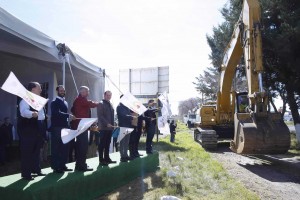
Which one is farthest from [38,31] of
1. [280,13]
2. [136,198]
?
[280,13]

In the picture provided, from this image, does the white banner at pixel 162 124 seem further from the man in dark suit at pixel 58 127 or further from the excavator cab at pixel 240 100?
the man in dark suit at pixel 58 127

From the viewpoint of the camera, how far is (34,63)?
11266mm

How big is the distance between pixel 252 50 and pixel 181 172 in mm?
4461

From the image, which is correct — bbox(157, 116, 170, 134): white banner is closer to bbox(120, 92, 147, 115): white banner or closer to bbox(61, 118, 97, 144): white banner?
bbox(120, 92, 147, 115): white banner

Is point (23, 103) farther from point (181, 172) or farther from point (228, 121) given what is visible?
point (228, 121)

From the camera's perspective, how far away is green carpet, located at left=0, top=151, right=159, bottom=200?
4.20 m

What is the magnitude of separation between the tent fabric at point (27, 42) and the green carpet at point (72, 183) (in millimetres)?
3203

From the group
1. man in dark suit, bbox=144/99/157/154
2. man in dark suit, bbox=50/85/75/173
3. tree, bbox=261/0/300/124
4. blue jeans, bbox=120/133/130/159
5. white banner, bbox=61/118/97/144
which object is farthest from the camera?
tree, bbox=261/0/300/124

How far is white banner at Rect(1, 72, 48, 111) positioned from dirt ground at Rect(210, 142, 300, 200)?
4.41m

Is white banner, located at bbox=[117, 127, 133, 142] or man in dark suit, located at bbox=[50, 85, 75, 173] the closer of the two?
man in dark suit, located at bbox=[50, 85, 75, 173]

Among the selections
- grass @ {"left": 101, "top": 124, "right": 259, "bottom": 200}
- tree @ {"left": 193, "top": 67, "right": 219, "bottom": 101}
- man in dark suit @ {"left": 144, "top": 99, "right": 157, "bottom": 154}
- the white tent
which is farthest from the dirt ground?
tree @ {"left": 193, "top": 67, "right": 219, "bottom": 101}

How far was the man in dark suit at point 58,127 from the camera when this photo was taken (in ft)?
17.7

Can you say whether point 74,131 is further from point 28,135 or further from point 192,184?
point 192,184

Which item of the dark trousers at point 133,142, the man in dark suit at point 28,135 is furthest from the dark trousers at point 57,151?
the dark trousers at point 133,142
